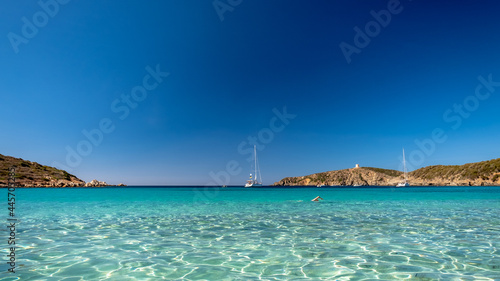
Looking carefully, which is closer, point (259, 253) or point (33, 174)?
point (259, 253)

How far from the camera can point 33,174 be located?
16188 cm

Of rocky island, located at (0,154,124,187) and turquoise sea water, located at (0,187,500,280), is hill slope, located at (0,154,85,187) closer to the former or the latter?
rocky island, located at (0,154,124,187)

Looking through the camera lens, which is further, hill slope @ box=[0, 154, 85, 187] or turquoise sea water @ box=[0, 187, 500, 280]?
hill slope @ box=[0, 154, 85, 187]

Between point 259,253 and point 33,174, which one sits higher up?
point 33,174

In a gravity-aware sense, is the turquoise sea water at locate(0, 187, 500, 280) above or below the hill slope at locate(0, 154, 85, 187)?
below

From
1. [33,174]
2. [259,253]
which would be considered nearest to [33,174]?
[33,174]

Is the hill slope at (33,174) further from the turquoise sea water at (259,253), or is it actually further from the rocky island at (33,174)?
the turquoise sea water at (259,253)

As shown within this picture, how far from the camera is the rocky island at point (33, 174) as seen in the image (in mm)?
145750

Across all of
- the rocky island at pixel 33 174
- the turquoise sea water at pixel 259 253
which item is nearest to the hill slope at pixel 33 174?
the rocky island at pixel 33 174

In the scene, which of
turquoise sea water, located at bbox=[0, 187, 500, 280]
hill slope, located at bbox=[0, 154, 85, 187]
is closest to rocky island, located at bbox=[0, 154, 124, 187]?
hill slope, located at bbox=[0, 154, 85, 187]

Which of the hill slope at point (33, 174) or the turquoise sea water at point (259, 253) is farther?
the hill slope at point (33, 174)

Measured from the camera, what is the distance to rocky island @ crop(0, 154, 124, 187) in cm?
14575

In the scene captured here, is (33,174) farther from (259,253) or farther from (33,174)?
(259,253)

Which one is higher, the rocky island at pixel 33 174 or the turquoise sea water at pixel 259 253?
the rocky island at pixel 33 174
